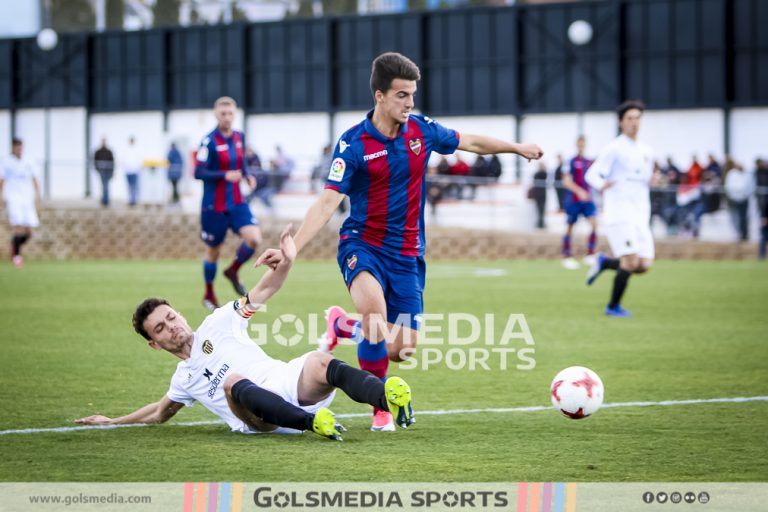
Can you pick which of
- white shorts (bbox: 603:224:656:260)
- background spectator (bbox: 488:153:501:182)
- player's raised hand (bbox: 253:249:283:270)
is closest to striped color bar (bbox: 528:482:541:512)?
player's raised hand (bbox: 253:249:283:270)

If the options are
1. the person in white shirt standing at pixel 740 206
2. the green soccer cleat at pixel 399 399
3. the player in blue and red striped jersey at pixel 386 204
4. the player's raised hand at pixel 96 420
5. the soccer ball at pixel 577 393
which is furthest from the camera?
the person in white shirt standing at pixel 740 206

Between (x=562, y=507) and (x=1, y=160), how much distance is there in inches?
850

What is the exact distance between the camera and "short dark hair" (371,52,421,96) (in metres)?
6.93

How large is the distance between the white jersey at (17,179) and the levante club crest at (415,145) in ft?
59.8

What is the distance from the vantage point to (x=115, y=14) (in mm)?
50312

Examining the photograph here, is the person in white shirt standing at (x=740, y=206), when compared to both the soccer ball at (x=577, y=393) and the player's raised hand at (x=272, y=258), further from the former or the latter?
the player's raised hand at (x=272, y=258)

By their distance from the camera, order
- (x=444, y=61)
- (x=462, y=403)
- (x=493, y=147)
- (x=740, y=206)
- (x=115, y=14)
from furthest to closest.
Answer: (x=115, y=14), (x=444, y=61), (x=740, y=206), (x=462, y=403), (x=493, y=147)

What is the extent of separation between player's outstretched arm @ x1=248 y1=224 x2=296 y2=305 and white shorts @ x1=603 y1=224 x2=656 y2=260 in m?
7.92

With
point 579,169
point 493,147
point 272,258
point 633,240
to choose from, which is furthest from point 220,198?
point 579,169

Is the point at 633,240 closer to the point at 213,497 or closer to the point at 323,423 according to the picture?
the point at 323,423

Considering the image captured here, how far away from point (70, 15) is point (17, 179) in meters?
27.4

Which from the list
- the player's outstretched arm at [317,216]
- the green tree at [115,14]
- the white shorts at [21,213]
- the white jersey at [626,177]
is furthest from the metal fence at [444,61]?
the player's outstretched arm at [317,216]

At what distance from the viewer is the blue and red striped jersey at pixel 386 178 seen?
704 cm

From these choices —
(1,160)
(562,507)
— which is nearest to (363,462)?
(562,507)
